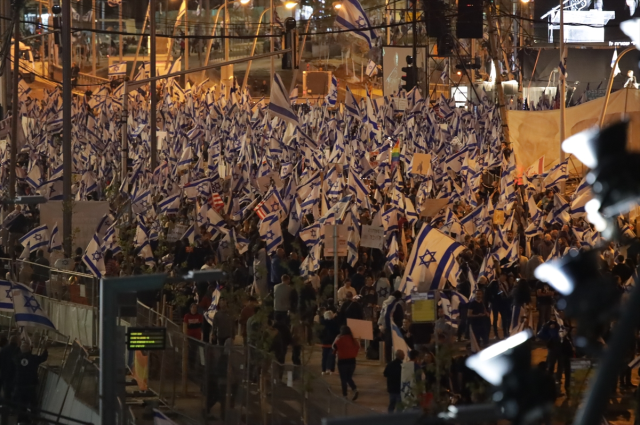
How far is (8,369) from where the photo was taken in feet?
49.1

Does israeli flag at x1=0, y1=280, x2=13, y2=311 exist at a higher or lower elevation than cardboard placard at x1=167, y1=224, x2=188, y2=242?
lower

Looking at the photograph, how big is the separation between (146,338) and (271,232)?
892 cm

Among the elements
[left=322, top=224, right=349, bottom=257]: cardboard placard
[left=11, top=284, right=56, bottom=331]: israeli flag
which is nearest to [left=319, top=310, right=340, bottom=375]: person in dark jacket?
[left=322, top=224, right=349, bottom=257]: cardboard placard

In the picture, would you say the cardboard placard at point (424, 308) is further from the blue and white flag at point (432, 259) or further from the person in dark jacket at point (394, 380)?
the blue and white flag at point (432, 259)

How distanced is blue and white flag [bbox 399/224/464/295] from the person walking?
176cm

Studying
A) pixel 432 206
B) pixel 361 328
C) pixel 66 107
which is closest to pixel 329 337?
pixel 361 328

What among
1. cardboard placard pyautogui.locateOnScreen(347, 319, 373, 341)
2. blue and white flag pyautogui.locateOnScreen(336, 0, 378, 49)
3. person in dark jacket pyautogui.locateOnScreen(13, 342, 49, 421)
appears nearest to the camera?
person in dark jacket pyautogui.locateOnScreen(13, 342, 49, 421)

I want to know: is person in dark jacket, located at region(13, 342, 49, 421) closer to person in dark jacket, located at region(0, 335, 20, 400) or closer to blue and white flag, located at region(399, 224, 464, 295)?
person in dark jacket, located at region(0, 335, 20, 400)

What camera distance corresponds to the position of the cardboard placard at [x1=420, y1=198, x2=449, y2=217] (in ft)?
82.0

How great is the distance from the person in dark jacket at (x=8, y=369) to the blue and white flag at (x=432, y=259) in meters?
5.64

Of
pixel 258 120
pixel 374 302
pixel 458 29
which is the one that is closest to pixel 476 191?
pixel 458 29

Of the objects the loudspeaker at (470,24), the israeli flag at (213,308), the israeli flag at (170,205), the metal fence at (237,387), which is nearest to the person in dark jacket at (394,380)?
the metal fence at (237,387)

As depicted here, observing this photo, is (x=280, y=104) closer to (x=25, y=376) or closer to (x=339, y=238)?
(x=339, y=238)

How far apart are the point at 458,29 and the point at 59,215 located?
11456mm
